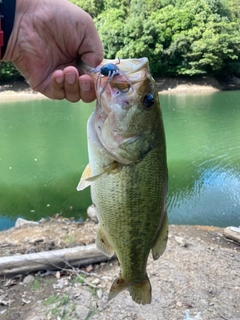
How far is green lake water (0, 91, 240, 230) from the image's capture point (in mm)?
8102

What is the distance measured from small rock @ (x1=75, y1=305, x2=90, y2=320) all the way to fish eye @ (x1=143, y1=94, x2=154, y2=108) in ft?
8.62

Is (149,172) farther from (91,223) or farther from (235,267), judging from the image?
(91,223)

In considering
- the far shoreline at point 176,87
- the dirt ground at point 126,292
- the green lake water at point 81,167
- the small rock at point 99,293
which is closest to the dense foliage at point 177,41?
the far shoreline at point 176,87

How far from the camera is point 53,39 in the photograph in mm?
2268

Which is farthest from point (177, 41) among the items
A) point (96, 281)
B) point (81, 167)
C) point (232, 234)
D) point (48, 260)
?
point (96, 281)

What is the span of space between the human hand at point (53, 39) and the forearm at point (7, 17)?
12cm

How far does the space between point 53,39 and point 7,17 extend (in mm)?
341

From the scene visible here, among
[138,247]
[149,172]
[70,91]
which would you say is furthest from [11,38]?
[138,247]

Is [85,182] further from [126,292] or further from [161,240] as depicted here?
[126,292]

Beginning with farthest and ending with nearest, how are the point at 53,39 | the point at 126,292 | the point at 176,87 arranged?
the point at 176,87 < the point at 126,292 < the point at 53,39

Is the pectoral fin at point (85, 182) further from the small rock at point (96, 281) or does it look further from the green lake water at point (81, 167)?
the green lake water at point (81, 167)

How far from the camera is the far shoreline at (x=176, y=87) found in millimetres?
31266

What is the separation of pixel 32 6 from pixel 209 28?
4000cm

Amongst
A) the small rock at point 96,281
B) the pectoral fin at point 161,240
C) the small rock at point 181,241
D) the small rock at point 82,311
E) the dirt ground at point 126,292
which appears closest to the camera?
the pectoral fin at point 161,240
